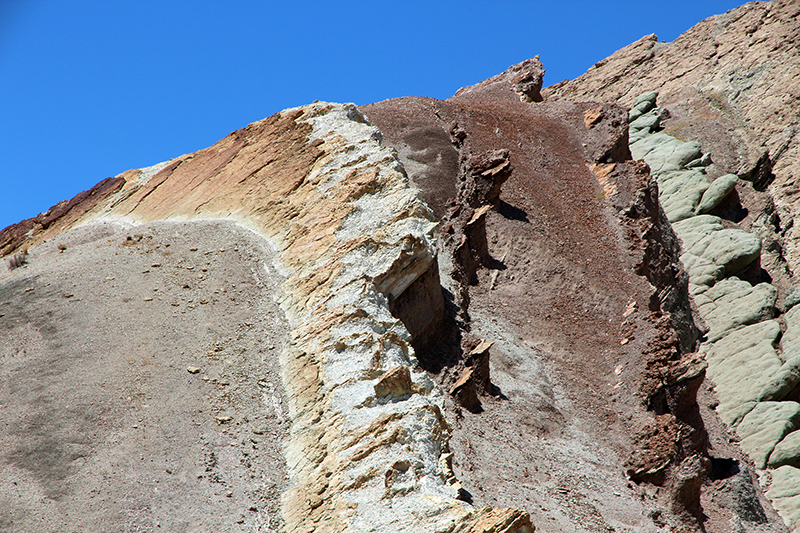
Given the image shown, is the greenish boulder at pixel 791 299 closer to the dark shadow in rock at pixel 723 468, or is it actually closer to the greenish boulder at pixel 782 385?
the greenish boulder at pixel 782 385

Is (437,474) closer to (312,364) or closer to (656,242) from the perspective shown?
(312,364)

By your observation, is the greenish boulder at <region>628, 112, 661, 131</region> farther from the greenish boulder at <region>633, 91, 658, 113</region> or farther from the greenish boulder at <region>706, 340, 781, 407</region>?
the greenish boulder at <region>706, 340, 781, 407</region>

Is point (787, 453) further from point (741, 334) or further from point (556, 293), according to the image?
point (556, 293)

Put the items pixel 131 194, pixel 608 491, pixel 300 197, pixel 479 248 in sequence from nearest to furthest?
pixel 608 491 < pixel 300 197 < pixel 479 248 < pixel 131 194

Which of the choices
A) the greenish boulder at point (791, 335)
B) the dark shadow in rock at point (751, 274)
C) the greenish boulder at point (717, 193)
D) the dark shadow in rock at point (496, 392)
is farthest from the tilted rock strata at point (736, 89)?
the dark shadow in rock at point (496, 392)

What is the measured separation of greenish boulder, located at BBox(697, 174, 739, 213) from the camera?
40.1 meters

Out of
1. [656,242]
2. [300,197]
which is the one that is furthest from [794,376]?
[300,197]

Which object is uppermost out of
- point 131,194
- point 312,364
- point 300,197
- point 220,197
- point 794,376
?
point 131,194

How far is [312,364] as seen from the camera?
15523mm

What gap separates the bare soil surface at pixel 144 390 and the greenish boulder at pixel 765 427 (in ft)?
73.0

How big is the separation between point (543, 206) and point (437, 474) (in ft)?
67.7

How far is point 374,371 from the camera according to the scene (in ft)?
48.8

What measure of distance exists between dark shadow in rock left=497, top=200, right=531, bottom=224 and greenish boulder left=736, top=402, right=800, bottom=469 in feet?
43.3

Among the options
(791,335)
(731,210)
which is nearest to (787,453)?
(791,335)
